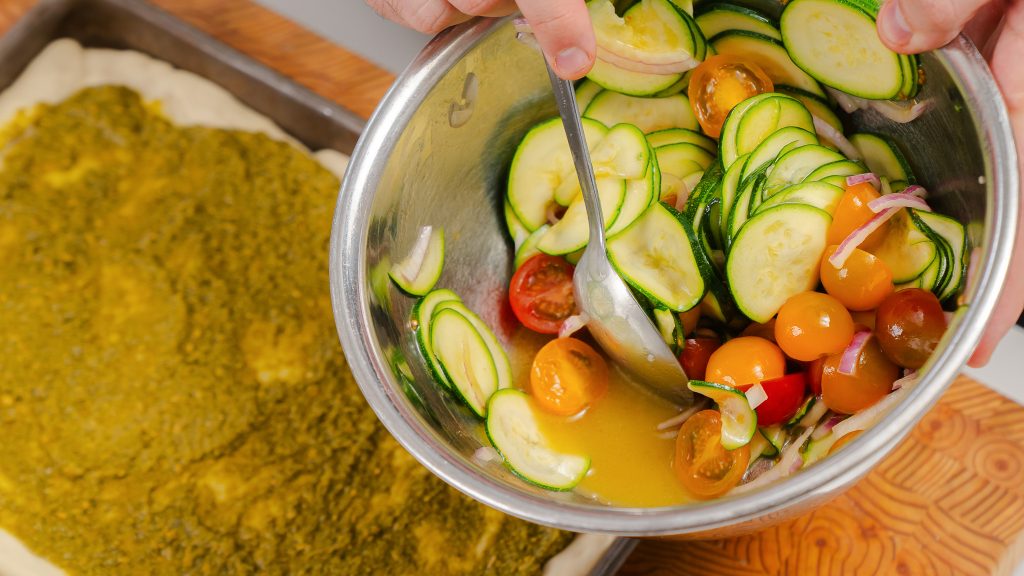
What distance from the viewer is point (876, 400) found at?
1320mm

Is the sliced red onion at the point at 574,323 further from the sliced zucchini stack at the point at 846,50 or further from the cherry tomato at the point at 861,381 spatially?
the sliced zucchini stack at the point at 846,50

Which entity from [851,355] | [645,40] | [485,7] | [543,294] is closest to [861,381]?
[851,355]

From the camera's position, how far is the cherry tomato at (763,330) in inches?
58.9

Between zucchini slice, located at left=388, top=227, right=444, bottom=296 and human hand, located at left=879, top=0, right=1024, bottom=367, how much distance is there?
2.75 ft

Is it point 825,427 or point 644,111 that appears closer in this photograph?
point 825,427

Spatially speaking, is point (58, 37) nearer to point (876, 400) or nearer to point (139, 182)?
point (139, 182)

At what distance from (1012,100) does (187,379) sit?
1.80 m

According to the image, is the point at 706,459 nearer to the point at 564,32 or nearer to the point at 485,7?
the point at 564,32

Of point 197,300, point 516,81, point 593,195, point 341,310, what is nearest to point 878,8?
point 593,195

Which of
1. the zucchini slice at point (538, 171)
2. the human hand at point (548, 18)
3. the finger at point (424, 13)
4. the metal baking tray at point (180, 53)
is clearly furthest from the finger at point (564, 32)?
the metal baking tray at point (180, 53)

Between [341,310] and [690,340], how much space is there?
0.62 m

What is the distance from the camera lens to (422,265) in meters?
1.61

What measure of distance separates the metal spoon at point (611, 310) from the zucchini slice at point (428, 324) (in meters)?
0.25

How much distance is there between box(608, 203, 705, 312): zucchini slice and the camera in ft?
4.81
